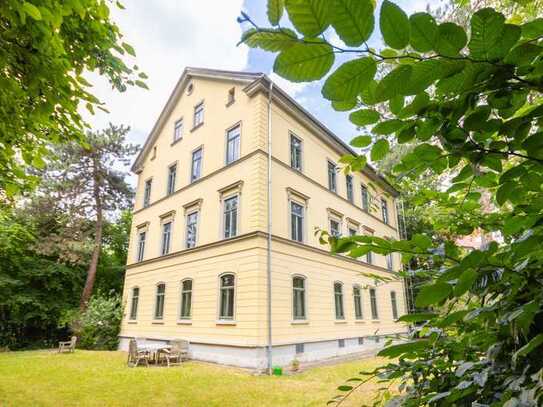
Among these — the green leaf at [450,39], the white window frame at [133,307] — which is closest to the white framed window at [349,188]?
the white window frame at [133,307]

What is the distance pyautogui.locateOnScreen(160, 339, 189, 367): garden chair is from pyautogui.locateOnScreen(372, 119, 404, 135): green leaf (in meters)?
12.4

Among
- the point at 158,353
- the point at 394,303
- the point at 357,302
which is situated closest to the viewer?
the point at 158,353

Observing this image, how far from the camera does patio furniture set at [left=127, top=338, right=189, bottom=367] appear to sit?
36.9ft

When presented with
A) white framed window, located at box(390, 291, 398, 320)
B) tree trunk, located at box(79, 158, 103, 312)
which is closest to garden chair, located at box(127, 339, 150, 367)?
tree trunk, located at box(79, 158, 103, 312)


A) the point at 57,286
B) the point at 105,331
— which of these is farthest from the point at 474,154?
the point at 57,286

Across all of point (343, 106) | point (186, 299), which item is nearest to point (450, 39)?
point (343, 106)

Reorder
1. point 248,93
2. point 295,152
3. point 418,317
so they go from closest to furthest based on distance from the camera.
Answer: point 418,317, point 248,93, point 295,152

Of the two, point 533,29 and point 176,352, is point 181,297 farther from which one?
point 533,29

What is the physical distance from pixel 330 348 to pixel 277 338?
345cm

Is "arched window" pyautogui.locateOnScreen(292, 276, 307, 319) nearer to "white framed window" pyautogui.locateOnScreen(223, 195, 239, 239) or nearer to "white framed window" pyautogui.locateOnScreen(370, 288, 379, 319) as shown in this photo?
"white framed window" pyautogui.locateOnScreen(223, 195, 239, 239)

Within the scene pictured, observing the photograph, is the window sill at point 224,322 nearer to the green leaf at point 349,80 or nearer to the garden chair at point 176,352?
the garden chair at point 176,352

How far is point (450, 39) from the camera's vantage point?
62cm

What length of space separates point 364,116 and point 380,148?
202mm

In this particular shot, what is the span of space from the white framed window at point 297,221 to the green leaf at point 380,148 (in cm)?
1193
